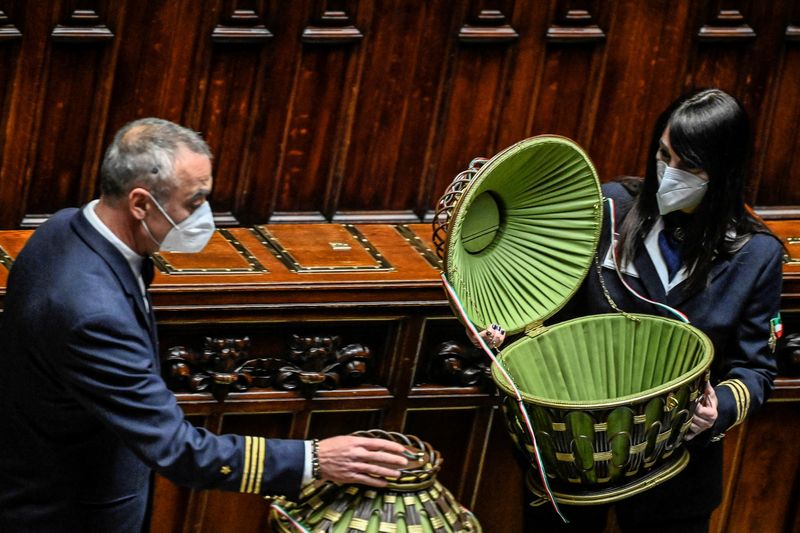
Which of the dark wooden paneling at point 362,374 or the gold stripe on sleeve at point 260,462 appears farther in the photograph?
the dark wooden paneling at point 362,374

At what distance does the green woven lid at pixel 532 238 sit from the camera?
154 inches

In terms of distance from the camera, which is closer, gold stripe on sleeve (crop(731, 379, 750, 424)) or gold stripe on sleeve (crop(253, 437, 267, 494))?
gold stripe on sleeve (crop(253, 437, 267, 494))

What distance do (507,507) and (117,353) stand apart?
5.83ft

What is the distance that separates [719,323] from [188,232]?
1.22 meters

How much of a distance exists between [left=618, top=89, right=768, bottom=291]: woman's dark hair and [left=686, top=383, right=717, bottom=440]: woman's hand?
0.26 metres

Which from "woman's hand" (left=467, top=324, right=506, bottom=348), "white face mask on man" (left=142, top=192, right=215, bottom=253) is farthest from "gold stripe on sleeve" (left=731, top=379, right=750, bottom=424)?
"white face mask on man" (left=142, top=192, right=215, bottom=253)

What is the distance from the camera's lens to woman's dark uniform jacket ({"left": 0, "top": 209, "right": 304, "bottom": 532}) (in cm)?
343

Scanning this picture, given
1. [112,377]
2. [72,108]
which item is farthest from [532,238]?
[72,108]

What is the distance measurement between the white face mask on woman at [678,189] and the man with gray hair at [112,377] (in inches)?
32.4

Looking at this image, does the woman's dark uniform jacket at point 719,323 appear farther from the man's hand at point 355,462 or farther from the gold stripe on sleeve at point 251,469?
the gold stripe on sleeve at point 251,469

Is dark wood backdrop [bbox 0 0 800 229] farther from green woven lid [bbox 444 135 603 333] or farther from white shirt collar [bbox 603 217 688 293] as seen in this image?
white shirt collar [bbox 603 217 688 293]

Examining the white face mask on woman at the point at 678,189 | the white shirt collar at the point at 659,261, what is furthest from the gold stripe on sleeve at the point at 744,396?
the white face mask on woman at the point at 678,189

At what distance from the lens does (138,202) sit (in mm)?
3490

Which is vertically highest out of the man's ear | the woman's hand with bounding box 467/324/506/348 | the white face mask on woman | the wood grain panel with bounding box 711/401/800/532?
the white face mask on woman
